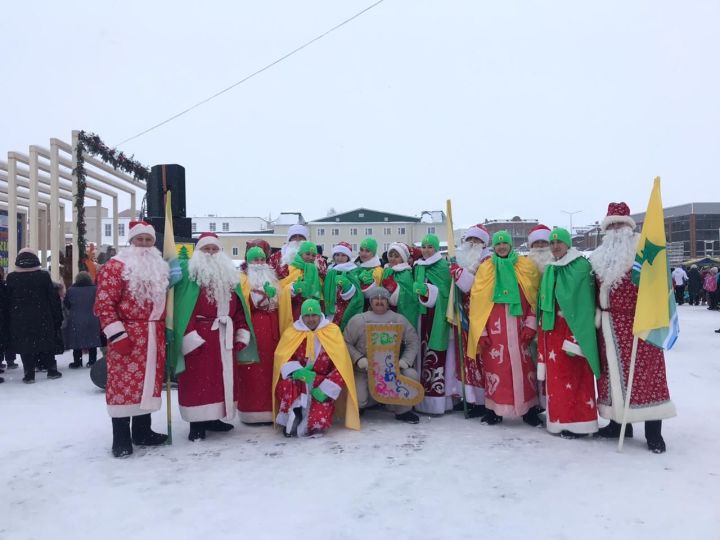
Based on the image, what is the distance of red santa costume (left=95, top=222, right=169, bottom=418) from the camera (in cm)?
425

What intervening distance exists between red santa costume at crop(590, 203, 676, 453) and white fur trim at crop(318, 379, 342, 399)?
2.14 m

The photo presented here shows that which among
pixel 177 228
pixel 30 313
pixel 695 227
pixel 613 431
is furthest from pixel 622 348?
pixel 695 227

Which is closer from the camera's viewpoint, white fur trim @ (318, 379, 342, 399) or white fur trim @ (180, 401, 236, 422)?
white fur trim @ (180, 401, 236, 422)

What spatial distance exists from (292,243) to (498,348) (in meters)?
2.38

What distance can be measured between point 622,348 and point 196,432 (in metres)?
3.49

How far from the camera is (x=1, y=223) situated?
42.1 feet

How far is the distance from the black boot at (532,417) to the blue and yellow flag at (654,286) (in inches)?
53.2

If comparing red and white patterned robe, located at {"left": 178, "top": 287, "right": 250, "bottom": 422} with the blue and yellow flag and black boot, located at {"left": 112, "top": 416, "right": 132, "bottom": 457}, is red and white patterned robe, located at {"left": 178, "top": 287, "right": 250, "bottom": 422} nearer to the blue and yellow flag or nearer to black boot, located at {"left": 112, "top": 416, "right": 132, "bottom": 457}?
black boot, located at {"left": 112, "top": 416, "right": 132, "bottom": 457}

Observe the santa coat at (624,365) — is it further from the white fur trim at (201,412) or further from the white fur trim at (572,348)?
the white fur trim at (201,412)

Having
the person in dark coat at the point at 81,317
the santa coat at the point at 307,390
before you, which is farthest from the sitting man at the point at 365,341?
the person in dark coat at the point at 81,317

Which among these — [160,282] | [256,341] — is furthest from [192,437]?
[160,282]

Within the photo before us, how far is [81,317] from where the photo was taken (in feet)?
26.8

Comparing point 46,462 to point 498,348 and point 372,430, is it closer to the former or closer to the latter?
point 372,430

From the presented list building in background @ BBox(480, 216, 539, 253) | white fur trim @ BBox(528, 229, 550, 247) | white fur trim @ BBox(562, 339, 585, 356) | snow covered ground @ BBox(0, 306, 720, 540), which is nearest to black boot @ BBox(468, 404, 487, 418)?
snow covered ground @ BBox(0, 306, 720, 540)
